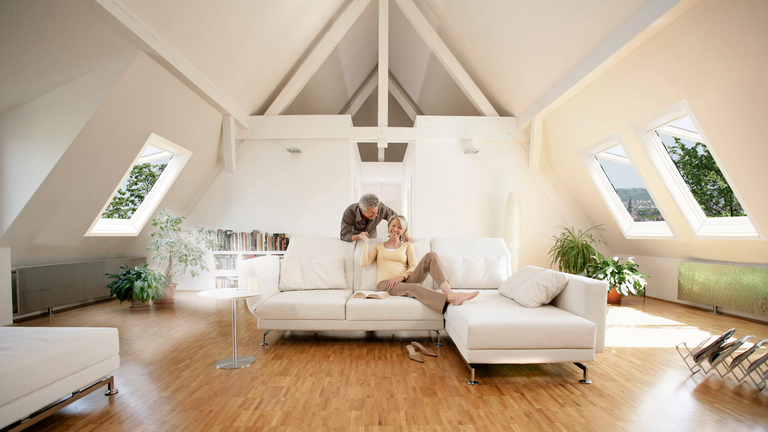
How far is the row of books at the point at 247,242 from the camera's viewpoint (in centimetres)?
584

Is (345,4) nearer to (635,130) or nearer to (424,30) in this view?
(424,30)

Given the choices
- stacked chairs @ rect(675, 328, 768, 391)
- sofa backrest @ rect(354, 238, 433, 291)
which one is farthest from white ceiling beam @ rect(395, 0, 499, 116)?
stacked chairs @ rect(675, 328, 768, 391)

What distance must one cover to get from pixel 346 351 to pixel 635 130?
12.3ft

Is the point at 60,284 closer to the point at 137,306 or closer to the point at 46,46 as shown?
the point at 137,306

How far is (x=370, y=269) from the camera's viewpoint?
3.58 metres

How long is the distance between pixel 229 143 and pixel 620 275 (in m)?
5.58

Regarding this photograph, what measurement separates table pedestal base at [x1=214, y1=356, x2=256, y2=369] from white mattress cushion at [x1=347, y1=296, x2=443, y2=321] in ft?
2.60

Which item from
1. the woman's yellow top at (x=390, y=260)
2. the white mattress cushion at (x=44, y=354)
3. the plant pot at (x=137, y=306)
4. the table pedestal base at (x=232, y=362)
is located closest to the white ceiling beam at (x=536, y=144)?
the woman's yellow top at (x=390, y=260)

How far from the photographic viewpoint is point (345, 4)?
5957 mm

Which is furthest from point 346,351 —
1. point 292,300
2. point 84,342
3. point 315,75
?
point 315,75

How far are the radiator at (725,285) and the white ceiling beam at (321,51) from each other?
5585mm

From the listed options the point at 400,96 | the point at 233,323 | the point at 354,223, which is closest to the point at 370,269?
the point at 354,223

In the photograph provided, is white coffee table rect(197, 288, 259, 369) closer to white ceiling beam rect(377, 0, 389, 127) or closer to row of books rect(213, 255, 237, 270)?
row of books rect(213, 255, 237, 270)

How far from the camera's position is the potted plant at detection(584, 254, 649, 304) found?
472 cm
